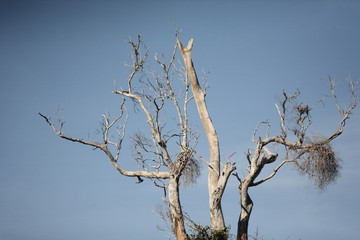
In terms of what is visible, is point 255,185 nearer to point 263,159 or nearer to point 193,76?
point 263,159

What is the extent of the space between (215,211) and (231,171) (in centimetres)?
117

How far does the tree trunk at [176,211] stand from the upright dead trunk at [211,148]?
0.83 metres

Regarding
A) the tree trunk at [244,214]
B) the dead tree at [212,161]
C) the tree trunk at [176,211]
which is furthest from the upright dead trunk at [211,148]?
the tree trunk at [176,211]

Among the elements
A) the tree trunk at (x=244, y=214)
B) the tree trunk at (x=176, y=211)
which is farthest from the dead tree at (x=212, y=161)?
the tree trunk at (x=176, y=211)

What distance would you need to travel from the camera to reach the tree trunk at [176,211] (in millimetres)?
14094

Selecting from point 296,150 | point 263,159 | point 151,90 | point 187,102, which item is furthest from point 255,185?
point 151,90

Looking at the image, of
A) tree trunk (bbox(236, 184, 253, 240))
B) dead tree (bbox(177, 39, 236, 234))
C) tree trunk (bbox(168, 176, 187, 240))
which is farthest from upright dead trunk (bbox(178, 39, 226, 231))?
tree trunk (bbox(168, 176, 187, 240))

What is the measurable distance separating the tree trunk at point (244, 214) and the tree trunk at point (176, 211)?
4.93ft

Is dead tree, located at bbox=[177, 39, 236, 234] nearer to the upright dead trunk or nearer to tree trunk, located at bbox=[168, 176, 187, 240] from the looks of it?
the upright dead trunk

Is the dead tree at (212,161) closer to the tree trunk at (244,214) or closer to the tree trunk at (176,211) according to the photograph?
the tree trunk at (244,214)

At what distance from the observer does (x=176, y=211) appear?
1420cm

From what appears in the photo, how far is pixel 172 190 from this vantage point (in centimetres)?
1441

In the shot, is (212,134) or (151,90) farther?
(151,90)

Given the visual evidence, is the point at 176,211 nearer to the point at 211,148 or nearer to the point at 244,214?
the point at 244,214
